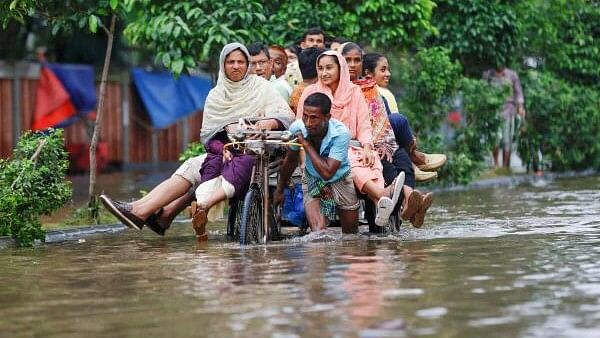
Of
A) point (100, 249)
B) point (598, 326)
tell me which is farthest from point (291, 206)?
point (598, 326)

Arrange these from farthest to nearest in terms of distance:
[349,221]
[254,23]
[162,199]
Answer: [254,23], [162,199], [349,221]

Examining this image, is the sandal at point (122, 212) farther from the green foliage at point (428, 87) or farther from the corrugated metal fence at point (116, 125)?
the corrugated metal fence at point (116, 125)

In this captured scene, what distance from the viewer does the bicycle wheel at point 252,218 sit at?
12836 mm

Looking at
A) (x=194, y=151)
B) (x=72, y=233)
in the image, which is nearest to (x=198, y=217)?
(x=72, y=233)

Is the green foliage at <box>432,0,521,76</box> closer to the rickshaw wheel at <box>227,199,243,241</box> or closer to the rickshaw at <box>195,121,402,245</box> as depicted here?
the rickshaw wheel at <box>227,199,243,241</box>

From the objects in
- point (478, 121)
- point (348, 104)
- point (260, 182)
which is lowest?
point (260, 182)

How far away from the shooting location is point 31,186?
14.2m

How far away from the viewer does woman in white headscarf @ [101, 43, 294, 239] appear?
44.9 ft

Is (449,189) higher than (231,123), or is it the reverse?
(231,123)

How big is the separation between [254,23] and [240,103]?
5.21 m

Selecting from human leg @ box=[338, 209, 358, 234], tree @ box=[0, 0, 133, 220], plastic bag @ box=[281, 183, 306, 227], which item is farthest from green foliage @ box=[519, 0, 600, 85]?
human leg @ box=[338, 209, 358, 234]

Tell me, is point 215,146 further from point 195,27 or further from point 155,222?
point 195,27

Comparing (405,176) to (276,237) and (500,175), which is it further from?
(500,175)

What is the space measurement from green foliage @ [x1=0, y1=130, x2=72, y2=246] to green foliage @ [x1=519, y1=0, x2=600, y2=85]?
14.4m
